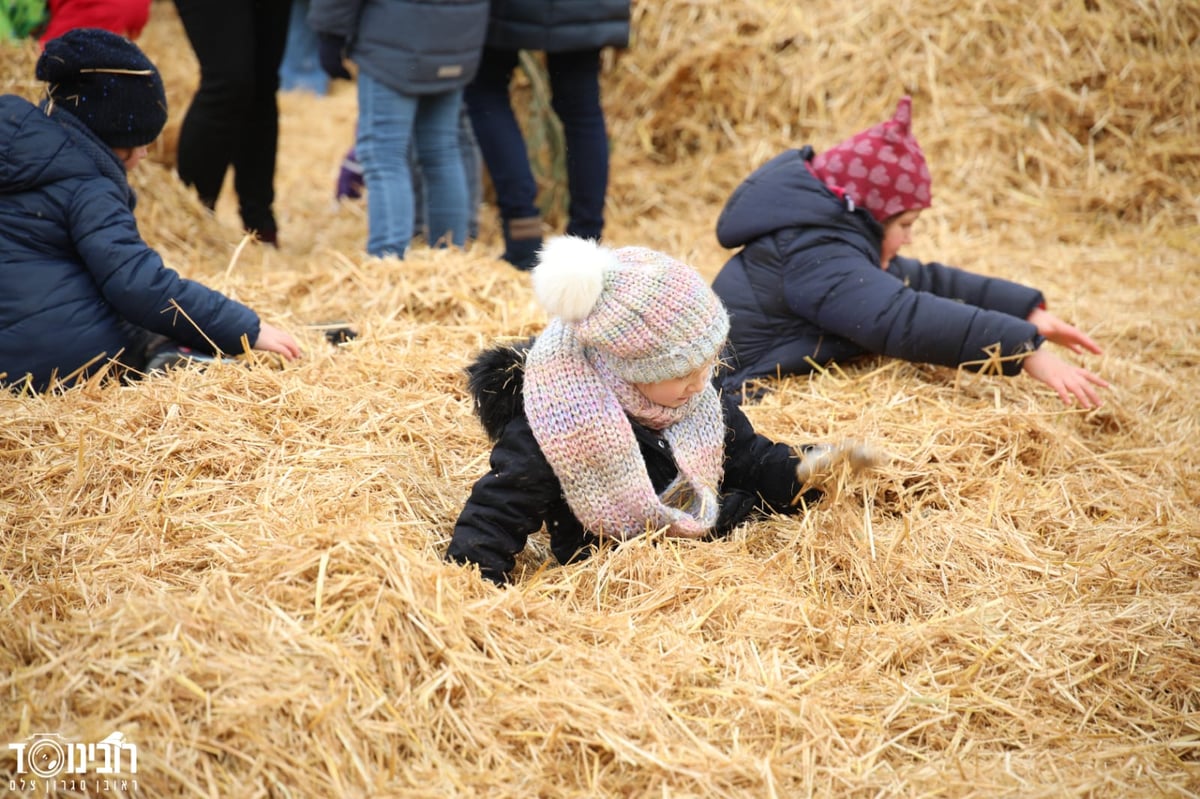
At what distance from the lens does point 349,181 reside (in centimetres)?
678

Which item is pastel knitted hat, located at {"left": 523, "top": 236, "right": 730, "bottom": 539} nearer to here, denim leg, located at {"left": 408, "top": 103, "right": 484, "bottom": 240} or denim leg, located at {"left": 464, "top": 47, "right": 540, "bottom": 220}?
denim leg, located at {"left": 464, "top": 47, "right": 540, "bottom": 220}

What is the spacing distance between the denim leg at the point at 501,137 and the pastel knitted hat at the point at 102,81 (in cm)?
182

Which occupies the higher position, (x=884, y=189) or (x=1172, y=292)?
(x=884, y=189)

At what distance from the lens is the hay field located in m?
1.96

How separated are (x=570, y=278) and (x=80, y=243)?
1.78 meters

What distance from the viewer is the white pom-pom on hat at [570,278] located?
7.36 ft

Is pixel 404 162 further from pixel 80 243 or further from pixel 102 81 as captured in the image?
pixel 80 243

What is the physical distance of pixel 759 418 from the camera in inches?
131

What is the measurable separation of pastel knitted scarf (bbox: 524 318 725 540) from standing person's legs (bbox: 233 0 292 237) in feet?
9.69

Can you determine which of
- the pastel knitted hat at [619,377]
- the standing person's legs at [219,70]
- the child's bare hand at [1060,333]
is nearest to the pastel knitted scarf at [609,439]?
the pastel knitted hat at [619,377]

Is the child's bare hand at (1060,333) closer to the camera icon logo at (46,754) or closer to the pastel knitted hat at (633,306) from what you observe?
the pastel knitted hat at (633,306)

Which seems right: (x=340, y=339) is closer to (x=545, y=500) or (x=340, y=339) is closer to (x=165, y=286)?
(x=165, y=286)

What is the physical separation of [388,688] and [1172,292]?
13.5 feet

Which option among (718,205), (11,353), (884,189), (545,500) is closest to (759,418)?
(884,189)
